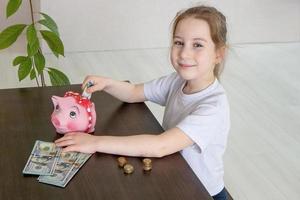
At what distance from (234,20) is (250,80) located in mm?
924

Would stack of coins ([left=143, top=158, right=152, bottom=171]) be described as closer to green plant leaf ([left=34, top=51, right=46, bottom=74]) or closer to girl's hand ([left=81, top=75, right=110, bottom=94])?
girl's hand ([left=81, top=75, right=110, bottom=94])

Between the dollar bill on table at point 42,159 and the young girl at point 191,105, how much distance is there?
0.09ft

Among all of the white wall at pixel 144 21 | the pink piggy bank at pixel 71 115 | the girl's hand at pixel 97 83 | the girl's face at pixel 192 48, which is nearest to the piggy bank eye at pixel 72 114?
Answer: the pink piggy bank at pixel 71 115

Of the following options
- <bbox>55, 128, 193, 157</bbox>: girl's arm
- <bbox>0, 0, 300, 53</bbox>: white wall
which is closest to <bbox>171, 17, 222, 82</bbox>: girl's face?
<bbox>55, 128, 193, 157</bbox>: girl's arm

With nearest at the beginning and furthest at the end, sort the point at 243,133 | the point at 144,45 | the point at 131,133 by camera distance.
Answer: the point at 131,133, the point at 243,133, the point at 144,45

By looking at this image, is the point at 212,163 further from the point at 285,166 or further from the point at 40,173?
the point at 285,166

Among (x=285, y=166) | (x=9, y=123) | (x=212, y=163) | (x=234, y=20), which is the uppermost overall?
(x=9, y=123)

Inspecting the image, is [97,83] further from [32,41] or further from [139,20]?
[139,20]

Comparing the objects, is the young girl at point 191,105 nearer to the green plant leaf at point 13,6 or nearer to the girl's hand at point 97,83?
the girl's hand at point 97,83

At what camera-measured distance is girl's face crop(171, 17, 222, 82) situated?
1315mm

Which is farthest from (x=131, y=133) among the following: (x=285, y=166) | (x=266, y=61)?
(x=266, y=61)

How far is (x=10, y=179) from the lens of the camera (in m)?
1.04

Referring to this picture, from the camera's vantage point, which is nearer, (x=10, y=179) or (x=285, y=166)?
(x=10, y=179)

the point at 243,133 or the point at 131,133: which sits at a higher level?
the point at 131,133
